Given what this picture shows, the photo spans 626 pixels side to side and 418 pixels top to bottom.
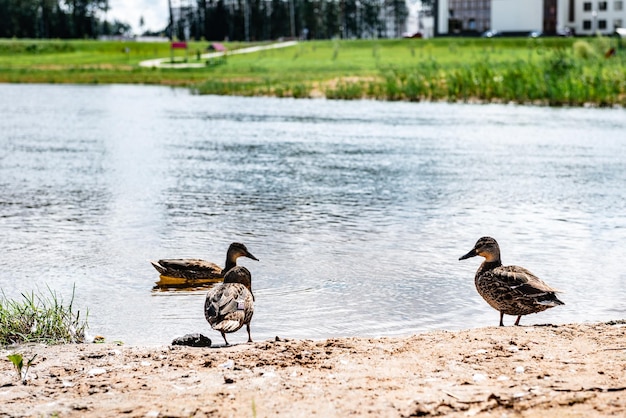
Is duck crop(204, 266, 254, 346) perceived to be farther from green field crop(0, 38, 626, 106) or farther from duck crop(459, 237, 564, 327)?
green field crop(0, 38, 626, 106)

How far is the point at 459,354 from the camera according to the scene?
7320 millimetres

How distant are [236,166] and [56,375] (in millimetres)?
15362

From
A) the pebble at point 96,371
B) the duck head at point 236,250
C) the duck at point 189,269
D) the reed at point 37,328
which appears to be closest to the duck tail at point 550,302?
the duck head at point 236,250

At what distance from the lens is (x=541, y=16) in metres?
117

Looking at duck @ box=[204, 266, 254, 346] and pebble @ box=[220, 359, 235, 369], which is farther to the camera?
duck @ box=[204, 266, 254, 346]

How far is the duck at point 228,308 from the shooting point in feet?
25.9

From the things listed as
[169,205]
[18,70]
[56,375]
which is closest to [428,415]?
[56,375]

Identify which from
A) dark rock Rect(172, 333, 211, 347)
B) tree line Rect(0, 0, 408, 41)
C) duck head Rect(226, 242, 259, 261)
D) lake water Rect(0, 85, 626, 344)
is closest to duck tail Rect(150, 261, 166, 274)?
lake water Rect(0, 85, 626, 344)

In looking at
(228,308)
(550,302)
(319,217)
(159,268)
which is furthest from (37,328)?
(319,217)

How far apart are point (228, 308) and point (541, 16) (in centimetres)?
11422

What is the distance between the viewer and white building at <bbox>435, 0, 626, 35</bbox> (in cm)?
11675

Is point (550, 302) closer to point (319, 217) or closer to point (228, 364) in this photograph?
point (228, 364)

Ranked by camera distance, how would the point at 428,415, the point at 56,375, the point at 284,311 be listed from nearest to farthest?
the point at 428,415, the point at 56,375, the point at 284,311

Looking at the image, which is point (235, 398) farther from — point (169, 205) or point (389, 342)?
point (169, 205)
